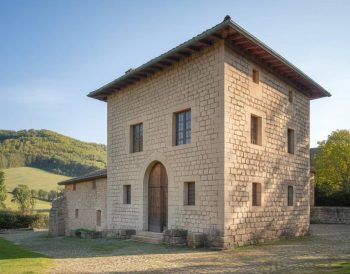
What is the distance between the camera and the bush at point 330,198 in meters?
25.2

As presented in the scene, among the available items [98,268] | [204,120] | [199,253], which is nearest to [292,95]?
[204,120]

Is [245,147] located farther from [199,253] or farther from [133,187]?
[133,187]

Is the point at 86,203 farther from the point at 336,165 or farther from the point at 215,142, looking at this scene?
the point at 336,165

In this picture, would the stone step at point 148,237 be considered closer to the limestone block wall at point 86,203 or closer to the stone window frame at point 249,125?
the limestone block wall at point 86,203

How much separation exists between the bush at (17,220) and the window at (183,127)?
19.6 metres

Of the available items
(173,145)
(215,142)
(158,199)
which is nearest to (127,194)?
(158,199)

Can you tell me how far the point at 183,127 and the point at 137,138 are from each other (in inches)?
121

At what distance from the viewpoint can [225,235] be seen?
36.1 ft

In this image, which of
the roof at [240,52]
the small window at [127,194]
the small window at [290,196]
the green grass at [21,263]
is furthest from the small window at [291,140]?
the green grass at [21,263]

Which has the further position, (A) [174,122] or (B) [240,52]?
(A) [174,122]

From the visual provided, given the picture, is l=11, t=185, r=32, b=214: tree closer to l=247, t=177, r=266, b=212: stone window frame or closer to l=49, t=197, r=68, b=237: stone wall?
l=49, t=197, r=68, b=237: stone wall

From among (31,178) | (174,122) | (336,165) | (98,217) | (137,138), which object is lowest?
(31,178)

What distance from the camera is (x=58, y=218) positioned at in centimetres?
2148

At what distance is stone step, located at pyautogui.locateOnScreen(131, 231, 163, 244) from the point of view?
12.7 meters
